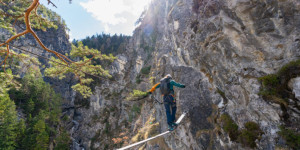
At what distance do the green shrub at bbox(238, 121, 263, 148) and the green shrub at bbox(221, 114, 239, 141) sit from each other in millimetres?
224

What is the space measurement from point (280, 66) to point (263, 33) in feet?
3.88

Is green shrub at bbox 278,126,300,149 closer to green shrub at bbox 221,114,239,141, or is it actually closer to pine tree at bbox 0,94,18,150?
green shrub at bbox 221,114,239,141

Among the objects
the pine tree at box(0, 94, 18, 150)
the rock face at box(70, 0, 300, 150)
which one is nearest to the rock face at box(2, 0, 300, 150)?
the rock face at box(70, 0, 300, 150)

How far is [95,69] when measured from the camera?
7426 mm

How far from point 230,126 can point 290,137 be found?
1719 mm

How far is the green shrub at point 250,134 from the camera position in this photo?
166 inches

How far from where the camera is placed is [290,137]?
339 centimetres

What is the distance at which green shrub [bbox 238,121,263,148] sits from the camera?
421cm

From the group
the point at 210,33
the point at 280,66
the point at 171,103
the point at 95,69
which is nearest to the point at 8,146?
the point at 95,69

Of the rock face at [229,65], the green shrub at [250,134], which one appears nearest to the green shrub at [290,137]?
the rock face at [229,65]

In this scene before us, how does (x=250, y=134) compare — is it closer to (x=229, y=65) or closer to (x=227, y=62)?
(x=229, y=65)

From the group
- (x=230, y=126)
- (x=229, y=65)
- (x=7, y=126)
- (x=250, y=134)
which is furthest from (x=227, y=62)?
(x=7, y=126)

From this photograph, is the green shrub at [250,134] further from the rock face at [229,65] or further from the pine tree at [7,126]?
the pine tree at [7,126]

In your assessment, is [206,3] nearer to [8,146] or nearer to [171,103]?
[171,103]
